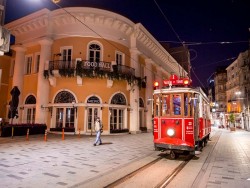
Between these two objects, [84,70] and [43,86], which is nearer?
[84,70]

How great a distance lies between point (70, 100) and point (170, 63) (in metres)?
22.7

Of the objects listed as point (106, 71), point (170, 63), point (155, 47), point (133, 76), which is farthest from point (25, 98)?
point (170, 63)

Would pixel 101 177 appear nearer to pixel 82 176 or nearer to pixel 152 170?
pixel 82 176

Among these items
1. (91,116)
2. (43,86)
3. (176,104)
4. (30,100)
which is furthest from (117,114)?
(176,104)

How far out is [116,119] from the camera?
21297 mm

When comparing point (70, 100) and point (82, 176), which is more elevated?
point (70, 100)

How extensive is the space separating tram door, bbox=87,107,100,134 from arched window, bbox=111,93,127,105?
1.91m

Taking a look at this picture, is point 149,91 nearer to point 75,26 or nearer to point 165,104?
point 75,26

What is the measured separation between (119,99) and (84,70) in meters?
4.81

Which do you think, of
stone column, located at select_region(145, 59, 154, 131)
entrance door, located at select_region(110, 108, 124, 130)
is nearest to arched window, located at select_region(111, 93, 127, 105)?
entrance door, located at select_region(110, 108, 124, 130)

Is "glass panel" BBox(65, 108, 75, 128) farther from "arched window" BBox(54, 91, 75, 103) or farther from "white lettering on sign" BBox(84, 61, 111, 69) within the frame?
"white lettering on sign" BBox(84, 61, 111, 69)

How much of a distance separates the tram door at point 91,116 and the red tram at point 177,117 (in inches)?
430

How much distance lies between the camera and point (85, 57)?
20531mm

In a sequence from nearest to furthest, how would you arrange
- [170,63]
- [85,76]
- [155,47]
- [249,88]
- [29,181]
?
[29,181], [85,76], [155,47], [170,63], [249,88]
